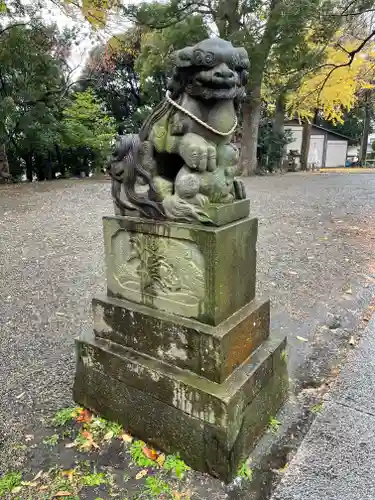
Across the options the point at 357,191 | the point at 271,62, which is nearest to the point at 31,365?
the point at 357,191

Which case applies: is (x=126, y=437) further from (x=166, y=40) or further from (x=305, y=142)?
(x=305, y=142)

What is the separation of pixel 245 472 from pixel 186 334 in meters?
0.73

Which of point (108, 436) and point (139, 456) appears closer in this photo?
point (139, 456)

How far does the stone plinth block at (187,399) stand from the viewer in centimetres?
180

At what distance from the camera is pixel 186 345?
1.93 meters

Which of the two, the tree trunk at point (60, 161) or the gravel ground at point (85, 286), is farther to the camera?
the tree trunk at point (60, 161)

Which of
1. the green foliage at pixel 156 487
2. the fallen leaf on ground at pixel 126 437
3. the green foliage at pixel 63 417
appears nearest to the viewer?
the green foliage at pixel 156 487

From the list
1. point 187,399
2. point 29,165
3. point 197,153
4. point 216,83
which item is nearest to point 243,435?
point 187,399

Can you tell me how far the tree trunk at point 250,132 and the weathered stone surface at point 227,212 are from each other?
43.4 ft

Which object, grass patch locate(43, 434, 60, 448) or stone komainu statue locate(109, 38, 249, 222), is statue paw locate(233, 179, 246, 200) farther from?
grass patch locate(43, 434, 60, 448)

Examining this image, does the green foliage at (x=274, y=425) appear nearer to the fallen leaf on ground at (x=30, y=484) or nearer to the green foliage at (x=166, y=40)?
the fallen leaf on ground at (x=30, y=484)

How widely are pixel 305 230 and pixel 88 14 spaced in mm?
9663

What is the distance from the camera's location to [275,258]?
5188mm

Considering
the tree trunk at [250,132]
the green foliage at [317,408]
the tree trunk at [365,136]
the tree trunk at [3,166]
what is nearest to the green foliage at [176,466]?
the green foliage at [317,408]
